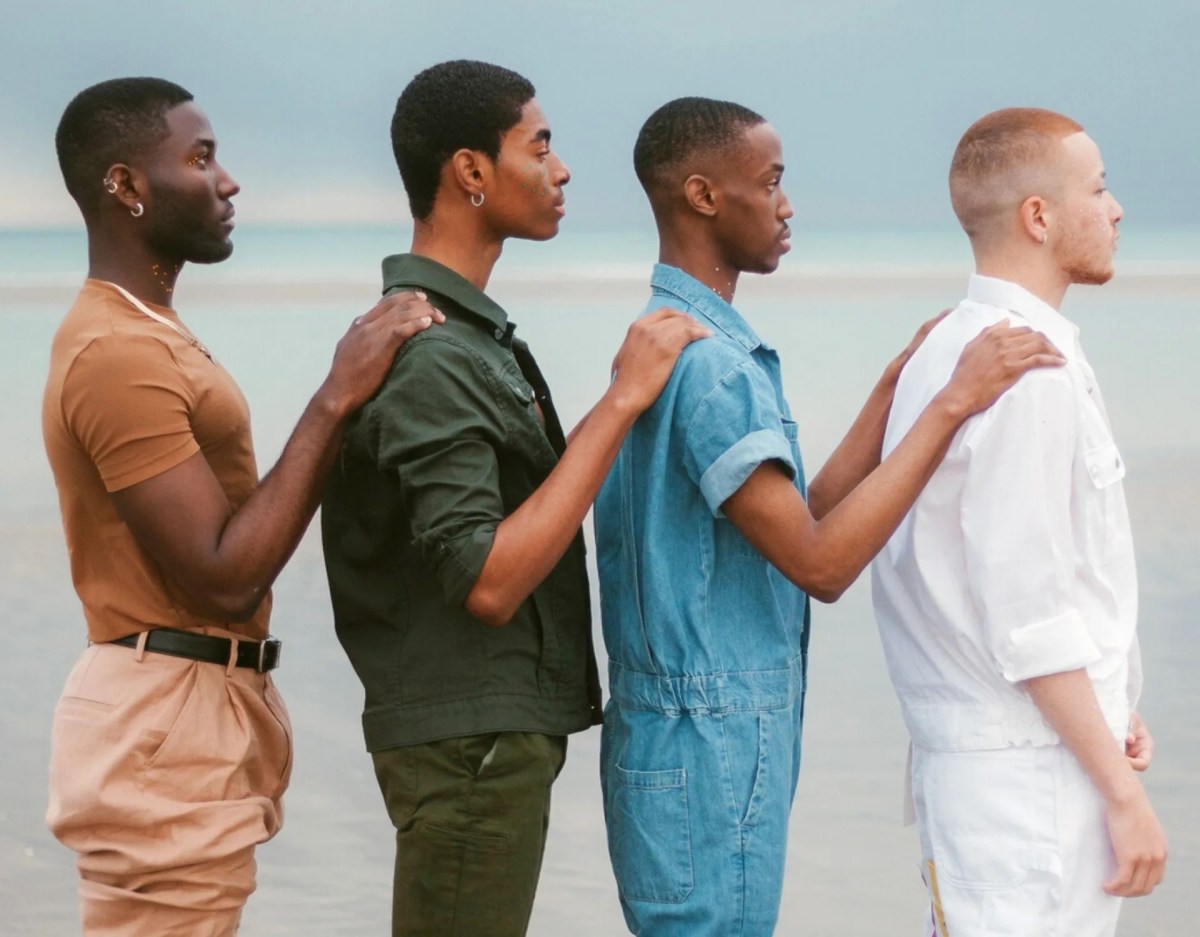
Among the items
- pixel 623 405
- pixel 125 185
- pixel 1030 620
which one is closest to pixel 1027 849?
pixel 1030 620

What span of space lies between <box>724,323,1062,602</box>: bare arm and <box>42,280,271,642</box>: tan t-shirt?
52 centimetres

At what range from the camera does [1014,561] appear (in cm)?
152

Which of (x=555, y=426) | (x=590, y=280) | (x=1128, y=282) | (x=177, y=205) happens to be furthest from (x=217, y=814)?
(x=1128, y=282)

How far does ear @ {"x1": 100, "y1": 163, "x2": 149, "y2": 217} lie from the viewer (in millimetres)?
1785

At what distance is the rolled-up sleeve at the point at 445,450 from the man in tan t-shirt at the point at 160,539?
0.04 meters

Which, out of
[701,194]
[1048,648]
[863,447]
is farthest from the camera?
[863,447]

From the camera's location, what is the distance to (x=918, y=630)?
1631 millimetres

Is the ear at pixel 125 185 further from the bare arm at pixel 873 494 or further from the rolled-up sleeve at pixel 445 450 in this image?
the bare arm at pixel 873 494

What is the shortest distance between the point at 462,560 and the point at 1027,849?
54 cm

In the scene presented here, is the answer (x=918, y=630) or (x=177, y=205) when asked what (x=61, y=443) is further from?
(x=918, y=630)

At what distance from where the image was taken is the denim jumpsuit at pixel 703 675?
1.60m

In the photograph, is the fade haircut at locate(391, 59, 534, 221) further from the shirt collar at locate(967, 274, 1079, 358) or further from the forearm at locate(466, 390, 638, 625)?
the shirt collar at locate(967, 274, 1079, 358)

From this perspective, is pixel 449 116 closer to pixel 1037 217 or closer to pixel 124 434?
pixel 124 434

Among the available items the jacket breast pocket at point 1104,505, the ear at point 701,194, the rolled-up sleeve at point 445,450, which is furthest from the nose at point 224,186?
the jacket breast pocket at point 1104,505
